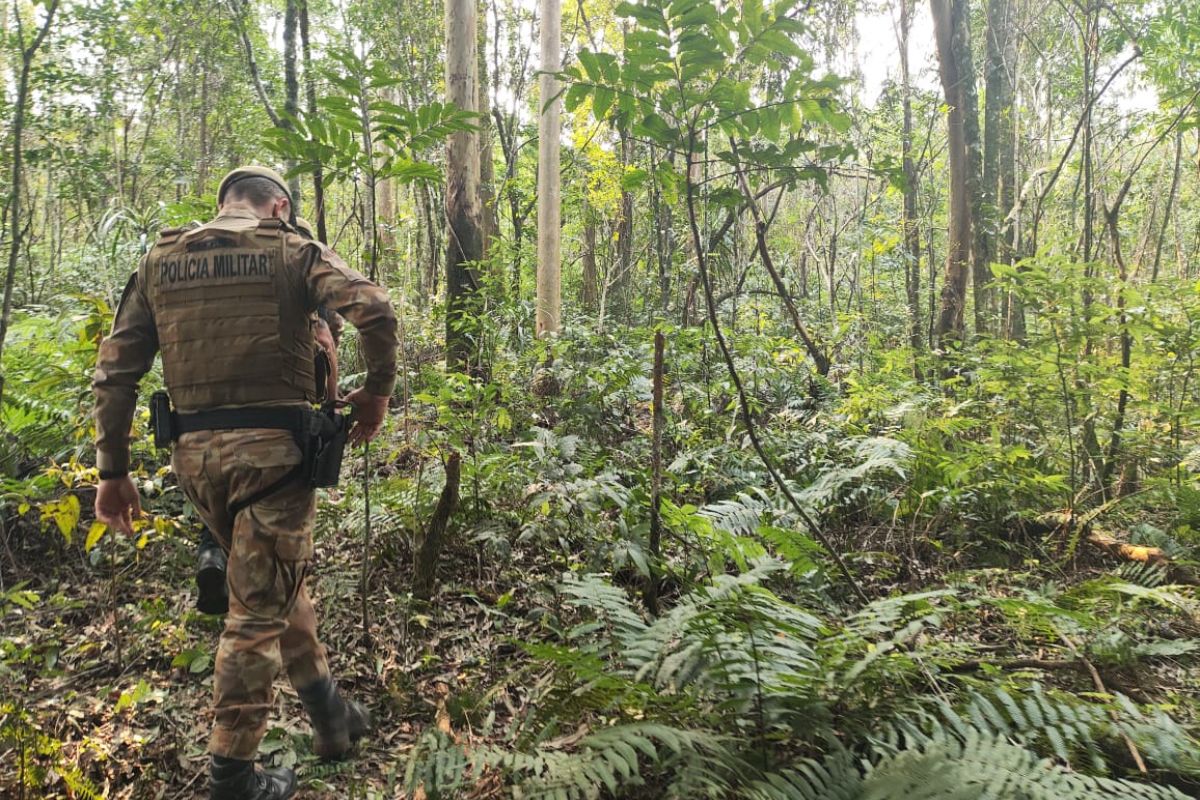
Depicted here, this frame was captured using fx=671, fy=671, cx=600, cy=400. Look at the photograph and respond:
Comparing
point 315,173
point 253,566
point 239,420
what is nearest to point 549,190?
point 315,173

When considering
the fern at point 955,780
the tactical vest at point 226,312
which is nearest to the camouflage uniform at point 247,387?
the tactical vest at point 226,312

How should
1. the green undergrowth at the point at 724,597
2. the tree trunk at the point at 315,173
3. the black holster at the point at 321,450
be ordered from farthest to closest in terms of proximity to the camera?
the tree trunk at the point at 315,173
the black holster at the point at 321,450
the green undergrowth at the point at 724,597

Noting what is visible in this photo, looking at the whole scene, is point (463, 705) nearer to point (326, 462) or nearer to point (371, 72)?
point (326, 462)

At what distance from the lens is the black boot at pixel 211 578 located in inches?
107

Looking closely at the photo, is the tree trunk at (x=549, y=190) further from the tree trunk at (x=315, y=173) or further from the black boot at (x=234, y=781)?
the black boot at (x=234, y=781)

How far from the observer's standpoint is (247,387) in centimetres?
247

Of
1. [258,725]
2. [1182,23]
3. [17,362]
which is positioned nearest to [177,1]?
[17,362]

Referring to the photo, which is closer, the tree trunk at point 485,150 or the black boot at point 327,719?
the black boot at point 327,719

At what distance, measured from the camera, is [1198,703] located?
235 centimetres

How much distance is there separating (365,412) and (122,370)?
904mm

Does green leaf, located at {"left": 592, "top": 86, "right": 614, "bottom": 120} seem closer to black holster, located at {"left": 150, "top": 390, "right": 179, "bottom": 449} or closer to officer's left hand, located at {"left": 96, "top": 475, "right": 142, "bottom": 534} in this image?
black holster, located at {"left": 150, "top": 390, "right": 179, "bottom": 449}

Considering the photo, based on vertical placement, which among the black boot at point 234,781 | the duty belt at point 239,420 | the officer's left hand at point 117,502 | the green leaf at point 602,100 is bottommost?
the black boot at point 234,781

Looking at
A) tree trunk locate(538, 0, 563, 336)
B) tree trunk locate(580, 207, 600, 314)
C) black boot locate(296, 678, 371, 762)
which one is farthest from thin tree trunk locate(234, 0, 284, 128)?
tree trunk locate(580, 207, 600, 314)

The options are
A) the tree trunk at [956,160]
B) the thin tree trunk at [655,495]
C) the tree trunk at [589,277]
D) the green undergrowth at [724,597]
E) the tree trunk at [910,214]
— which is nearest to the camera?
the green undergrowth at [724,597]
